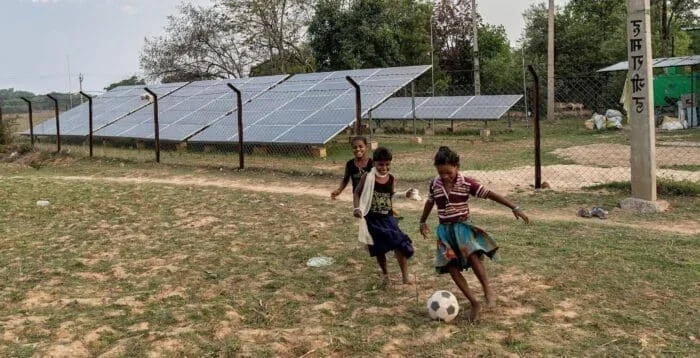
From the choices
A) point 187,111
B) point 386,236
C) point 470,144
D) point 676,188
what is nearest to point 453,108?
point 470,144

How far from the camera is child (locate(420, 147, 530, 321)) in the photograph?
3881 millimetres

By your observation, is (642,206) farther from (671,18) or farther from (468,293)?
(671,18)

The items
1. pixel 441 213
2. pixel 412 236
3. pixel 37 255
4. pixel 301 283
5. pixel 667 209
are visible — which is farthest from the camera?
pixel 667 209

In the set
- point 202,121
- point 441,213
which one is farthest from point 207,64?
point 441,213

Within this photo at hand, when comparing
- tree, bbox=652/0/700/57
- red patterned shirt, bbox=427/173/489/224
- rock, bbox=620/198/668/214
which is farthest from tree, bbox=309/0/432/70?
red patterned shirt, bbox=427/173/489/224

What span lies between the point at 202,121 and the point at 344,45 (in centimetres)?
1020

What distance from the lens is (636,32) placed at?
24.6ft

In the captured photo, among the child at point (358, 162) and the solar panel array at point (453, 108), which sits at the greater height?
the solar panel array at point (453, 108)

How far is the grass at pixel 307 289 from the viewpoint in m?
3.61

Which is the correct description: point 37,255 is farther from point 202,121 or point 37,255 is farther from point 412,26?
point 412,26

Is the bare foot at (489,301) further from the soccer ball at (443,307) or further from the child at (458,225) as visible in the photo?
the soccer ball at (443,307)

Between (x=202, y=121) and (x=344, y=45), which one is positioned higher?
(x=344, y=45)

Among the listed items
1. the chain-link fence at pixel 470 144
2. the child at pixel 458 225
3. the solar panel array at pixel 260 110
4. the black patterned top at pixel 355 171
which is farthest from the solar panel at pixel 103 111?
the child at pixel 458 225

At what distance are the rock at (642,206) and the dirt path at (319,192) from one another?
566 millimetres
